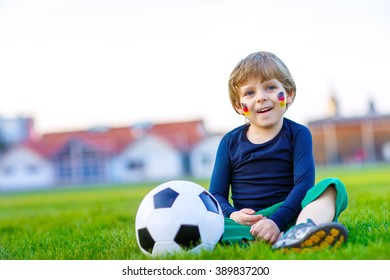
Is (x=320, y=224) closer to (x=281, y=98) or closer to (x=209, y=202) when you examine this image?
(x=209, y=202)

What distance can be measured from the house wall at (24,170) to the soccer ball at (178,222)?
2735 cm

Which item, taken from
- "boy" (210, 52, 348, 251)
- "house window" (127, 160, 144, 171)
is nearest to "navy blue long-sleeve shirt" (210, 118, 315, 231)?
"boy" (210, 52, 348, 251)

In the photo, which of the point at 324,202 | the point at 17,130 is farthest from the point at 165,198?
the point at 17,130

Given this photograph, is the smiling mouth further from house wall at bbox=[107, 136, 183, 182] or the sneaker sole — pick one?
house wall at bbox=[107, 136, 183, 182]

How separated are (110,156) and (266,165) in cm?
2602

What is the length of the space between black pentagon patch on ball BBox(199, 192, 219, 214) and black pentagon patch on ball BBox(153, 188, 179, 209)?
10cm

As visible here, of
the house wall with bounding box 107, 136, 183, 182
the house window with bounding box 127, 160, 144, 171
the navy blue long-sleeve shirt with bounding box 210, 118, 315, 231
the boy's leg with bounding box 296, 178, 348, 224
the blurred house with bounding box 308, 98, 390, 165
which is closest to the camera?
the boy's leg with bounding box 296, 178, 348, 224

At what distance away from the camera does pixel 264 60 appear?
8.66 feet

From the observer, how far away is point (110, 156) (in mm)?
28281

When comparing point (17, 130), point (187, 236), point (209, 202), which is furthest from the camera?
point (17, 130)

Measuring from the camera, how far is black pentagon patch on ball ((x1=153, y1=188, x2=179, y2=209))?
2.26 metres

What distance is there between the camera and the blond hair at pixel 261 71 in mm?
2605

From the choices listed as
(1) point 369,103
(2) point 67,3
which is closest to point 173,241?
(2) point 67,3
